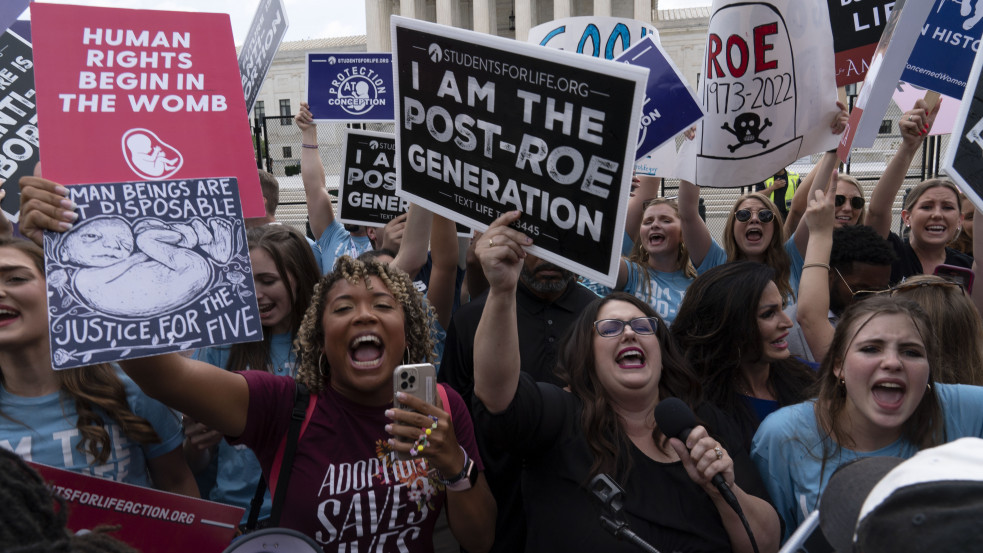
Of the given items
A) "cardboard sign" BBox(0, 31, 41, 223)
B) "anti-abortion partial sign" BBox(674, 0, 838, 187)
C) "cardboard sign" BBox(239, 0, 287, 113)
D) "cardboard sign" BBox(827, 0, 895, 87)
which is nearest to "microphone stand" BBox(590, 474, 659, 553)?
"anti-abortion partial sign" BBox(674, 0, 838, 187)

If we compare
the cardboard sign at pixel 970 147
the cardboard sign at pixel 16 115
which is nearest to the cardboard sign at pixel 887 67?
the cardboard sign at pixel 970 147

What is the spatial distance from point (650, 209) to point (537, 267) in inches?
53.2

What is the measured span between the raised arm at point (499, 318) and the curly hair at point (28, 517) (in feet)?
4.21

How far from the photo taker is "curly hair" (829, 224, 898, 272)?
3930 mm

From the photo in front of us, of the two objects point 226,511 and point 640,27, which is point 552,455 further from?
point 640,27

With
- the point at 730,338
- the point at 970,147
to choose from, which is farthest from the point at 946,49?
the point at 730,338

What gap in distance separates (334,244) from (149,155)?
265 centimetres

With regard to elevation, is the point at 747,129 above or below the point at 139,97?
below

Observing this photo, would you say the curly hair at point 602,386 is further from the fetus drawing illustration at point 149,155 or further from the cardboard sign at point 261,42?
the cardboard sign at point 261,42

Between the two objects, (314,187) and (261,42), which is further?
(261,42)

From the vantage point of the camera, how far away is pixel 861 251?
155 inches

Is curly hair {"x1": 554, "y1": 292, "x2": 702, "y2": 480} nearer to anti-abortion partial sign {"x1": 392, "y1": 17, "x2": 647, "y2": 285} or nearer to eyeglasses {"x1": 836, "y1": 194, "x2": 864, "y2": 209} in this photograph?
anti-abortion partial sign {"x1": 392, "y1": 17, "x2": 647, "y2": 285}

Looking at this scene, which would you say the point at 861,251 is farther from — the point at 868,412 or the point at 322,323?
the point at 322,323

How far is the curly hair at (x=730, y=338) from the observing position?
3186 mm
